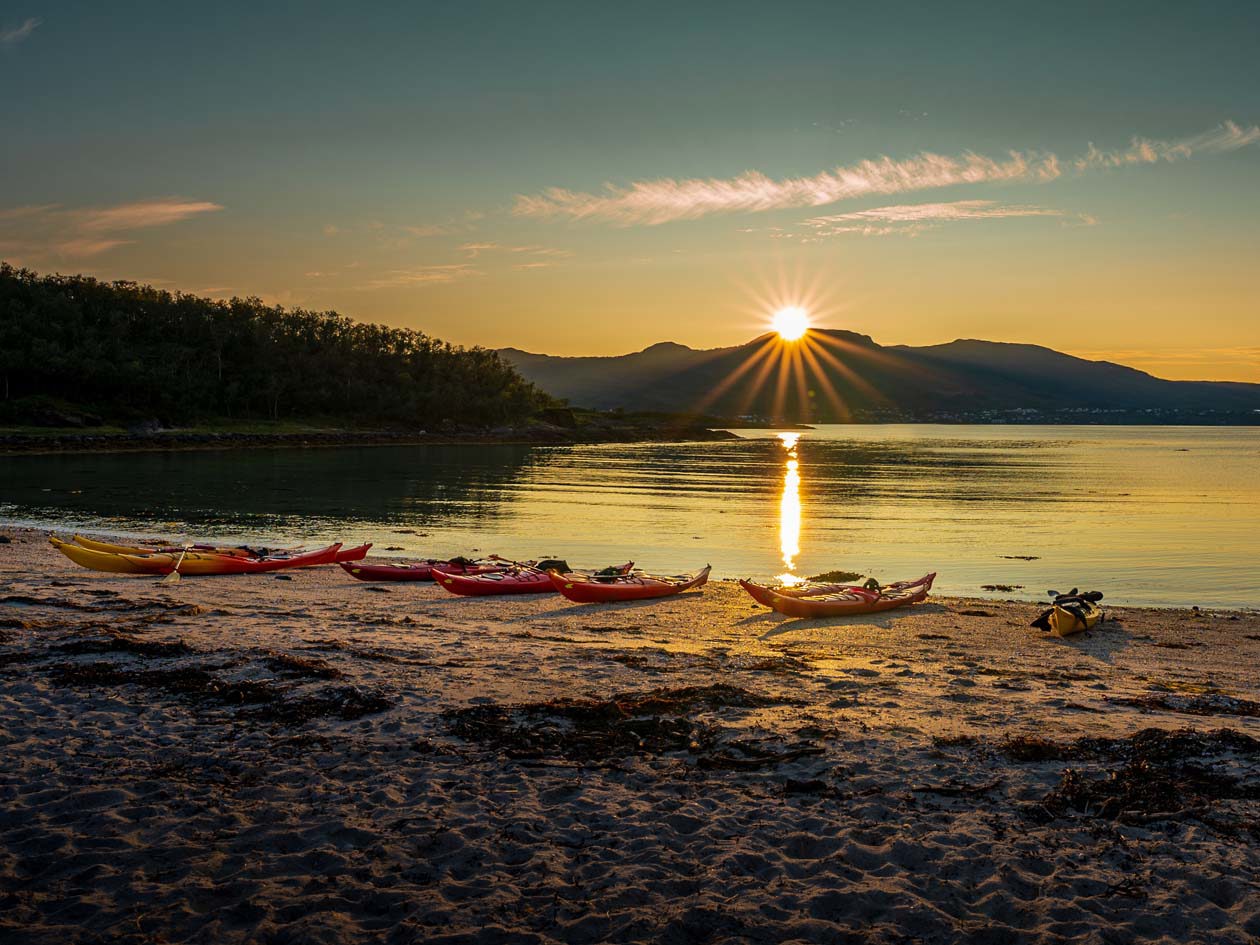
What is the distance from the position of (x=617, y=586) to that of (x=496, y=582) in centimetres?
307

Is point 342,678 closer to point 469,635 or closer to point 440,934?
point 469,635

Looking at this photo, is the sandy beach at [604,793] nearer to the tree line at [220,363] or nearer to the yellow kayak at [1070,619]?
the yellow kayak at [1070,619]

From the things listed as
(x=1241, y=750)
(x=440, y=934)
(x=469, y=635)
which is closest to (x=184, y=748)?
(x=440, y=934)

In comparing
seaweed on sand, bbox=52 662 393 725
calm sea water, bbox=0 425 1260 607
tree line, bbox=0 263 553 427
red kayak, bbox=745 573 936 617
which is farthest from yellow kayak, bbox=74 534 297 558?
tree line, bbox=0 263 553 427

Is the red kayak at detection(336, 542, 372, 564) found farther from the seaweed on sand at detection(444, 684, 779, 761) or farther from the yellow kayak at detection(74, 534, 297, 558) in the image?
the seaweed on sand at detection(444, 684, 779, 761)

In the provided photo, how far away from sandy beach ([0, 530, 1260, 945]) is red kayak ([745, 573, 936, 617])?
4.47 metres

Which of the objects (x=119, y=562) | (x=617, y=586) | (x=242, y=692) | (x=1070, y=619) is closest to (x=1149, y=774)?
(x=1070, y=619)

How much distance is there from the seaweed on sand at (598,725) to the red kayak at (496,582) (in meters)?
10.5

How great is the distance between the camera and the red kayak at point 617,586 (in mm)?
20562

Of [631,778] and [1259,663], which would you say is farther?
[1259,663]

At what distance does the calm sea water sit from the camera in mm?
30016

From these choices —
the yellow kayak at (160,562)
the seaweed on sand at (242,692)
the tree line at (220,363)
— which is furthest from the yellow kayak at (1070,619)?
the tree line at (220,363)

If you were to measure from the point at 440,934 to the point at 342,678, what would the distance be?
21.4ft

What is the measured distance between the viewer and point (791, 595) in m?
19.8
